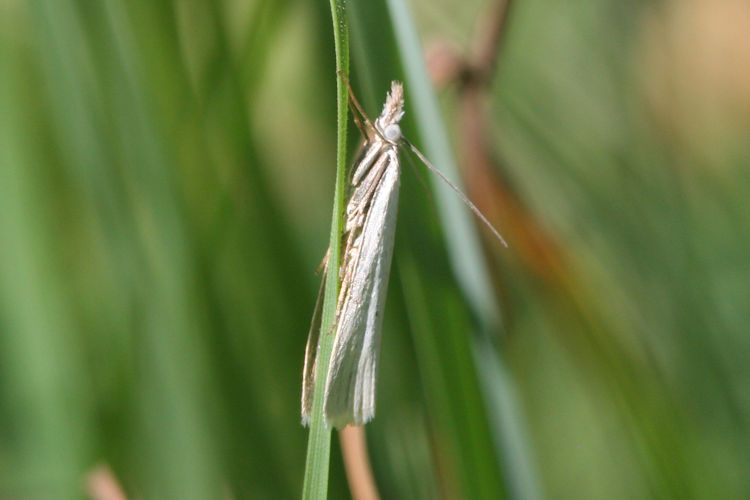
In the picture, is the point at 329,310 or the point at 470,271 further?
the point at 470,271

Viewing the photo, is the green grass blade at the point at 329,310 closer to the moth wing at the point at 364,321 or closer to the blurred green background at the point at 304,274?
the moth wing at the point at 364,321

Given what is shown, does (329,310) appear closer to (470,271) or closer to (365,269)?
(365,269)

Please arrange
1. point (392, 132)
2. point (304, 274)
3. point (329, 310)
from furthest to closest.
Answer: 1. point (304, 274)
2. point (392, 132)
3. point (329, 310)

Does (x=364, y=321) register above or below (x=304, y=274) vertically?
below

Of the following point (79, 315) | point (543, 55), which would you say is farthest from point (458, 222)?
point (543, 55)

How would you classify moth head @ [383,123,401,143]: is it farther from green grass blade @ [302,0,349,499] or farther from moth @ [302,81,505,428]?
green grass blade @ [302,0,349,499]

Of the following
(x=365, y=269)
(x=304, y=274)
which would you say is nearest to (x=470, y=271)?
(x=365, y=269)
